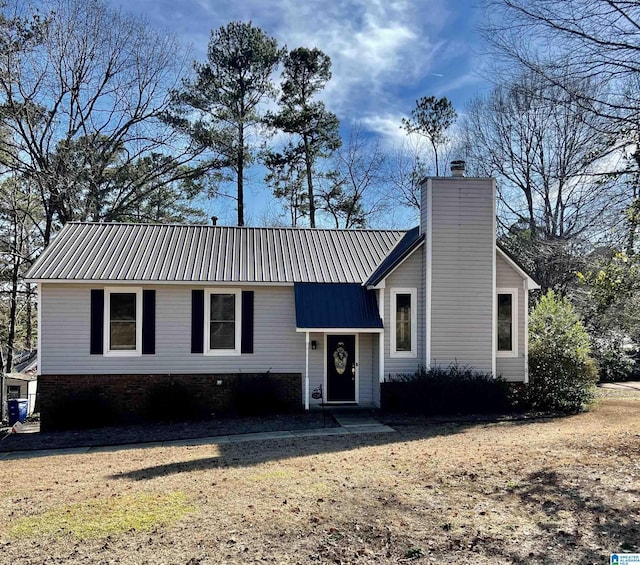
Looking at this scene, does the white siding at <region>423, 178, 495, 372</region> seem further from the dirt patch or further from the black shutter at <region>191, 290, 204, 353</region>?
the black shutter at <region>191, 290, 204, 353</region>

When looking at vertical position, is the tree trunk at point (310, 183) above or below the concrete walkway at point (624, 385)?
above

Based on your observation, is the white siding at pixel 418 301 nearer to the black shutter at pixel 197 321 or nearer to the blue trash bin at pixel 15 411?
the black shutter at pixel 197 321

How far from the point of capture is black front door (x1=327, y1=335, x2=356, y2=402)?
14922mm

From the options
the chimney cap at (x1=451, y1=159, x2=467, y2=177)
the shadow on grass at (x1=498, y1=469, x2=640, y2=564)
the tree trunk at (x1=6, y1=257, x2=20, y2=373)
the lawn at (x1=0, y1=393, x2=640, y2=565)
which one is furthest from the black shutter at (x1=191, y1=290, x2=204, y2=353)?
the shadow on grass at (x1=498, y1=469, x2=640, y2=564)

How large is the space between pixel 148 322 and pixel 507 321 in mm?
9571

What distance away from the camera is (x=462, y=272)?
45.6ft

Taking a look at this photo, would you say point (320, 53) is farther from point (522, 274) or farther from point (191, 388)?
point (191, 388)

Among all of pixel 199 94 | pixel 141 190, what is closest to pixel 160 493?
pixel 141 190

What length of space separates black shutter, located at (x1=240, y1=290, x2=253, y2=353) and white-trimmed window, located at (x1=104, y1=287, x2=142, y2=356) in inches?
105

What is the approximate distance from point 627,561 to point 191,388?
11146mm

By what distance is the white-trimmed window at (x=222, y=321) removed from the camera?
14.3 metres

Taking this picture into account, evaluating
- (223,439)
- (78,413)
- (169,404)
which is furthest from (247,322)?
(78,413)

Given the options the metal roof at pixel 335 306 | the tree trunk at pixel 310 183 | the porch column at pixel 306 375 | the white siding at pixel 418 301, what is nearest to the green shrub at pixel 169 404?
the porch column at pixel 306 375

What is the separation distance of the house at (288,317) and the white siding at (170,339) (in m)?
0.03
